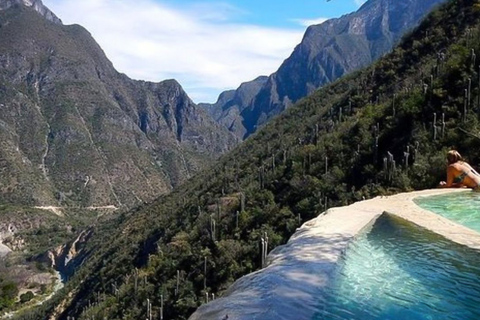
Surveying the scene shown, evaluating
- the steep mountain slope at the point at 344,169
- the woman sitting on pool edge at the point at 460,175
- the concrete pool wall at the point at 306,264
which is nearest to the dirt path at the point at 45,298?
the steep mountain slope at the point at 344,169

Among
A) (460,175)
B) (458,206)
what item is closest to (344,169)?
(460,175)

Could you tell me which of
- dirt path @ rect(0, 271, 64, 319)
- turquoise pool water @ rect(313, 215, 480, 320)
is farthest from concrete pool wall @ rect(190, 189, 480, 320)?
dirt path @ rect(0, 271, 64, 319)

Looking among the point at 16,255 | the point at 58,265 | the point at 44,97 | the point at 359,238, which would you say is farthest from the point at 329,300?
the point at 44,97

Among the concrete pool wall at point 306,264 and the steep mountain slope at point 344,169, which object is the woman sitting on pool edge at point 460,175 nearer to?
the concrete pool wall at point 306,264

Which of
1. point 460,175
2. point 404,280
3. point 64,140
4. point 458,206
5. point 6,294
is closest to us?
point 404,280

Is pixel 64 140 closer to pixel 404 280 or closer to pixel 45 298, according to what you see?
pixel 45 298

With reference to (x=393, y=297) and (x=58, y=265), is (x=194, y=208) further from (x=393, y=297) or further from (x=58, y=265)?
(x=58, y=265)
